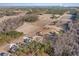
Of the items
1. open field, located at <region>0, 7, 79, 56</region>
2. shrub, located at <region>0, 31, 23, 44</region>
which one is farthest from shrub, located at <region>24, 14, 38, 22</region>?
shrub, located at <region>0, 31, 23, 44</region>

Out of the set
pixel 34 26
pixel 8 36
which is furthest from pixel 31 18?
pixel 8 36

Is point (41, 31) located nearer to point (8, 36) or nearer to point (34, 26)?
point (34, 26)

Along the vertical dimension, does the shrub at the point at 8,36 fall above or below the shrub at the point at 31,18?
below

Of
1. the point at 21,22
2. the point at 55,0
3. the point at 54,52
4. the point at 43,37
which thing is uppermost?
the point at 55,0

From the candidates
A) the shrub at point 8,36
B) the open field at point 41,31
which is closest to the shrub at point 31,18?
the open field at point 41,31

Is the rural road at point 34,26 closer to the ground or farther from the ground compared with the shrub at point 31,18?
closer to the ground

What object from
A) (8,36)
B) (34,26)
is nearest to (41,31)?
(34,26)

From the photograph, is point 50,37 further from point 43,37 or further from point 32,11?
point 32,11

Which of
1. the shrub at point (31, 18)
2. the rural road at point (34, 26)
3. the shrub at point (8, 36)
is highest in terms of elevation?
the shrub at point (31, 18)

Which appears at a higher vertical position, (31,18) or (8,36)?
(31,18)

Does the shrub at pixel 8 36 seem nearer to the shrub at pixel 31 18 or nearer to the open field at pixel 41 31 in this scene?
the open field at pixel 41 31

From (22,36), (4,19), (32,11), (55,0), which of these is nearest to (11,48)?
(22,36)
